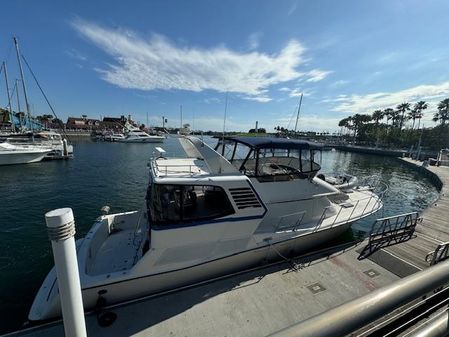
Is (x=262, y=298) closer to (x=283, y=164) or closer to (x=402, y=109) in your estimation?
(x=283, y=164)

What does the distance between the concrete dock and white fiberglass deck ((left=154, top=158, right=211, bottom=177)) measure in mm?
2748

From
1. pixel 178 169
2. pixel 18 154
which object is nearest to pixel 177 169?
pixel 178 169

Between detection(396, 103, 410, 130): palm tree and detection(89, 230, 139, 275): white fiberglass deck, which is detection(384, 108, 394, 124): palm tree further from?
detection(89, 230, 139, 275): white fiberglass deck

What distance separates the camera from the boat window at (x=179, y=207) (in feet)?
17.8

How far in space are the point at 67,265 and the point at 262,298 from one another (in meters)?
4.36

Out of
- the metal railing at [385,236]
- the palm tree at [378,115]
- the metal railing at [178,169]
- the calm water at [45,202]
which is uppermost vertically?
the palm tree at [378,115]

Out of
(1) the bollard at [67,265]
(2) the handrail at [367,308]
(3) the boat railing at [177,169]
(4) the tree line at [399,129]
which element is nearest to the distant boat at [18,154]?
(3) the boat railing at [177,169]

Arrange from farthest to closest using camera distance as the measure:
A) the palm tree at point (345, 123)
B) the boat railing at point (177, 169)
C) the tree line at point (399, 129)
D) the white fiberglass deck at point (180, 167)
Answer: the palm tree at point (345, 123)
the tree line at point (399, 129)
the boat railing at point (177, 169)
the white fiberglass deck at point (180, 167)

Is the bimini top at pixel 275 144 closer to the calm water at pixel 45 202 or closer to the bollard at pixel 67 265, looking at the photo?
the bollard at pixel 67 265

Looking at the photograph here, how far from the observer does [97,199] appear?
1493cm

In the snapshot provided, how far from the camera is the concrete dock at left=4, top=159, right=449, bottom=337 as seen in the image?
4.54m

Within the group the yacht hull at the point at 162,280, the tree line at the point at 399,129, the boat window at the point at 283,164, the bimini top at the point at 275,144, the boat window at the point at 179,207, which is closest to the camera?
the yacht hull at the point at 162,280

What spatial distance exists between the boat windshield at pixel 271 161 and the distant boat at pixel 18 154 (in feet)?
85.3

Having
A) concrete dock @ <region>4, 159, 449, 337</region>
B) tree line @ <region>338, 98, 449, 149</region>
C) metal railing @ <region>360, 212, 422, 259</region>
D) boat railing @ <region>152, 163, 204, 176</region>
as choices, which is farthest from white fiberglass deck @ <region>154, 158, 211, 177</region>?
tree line @ <region>338, 98, 449, 149</region>
